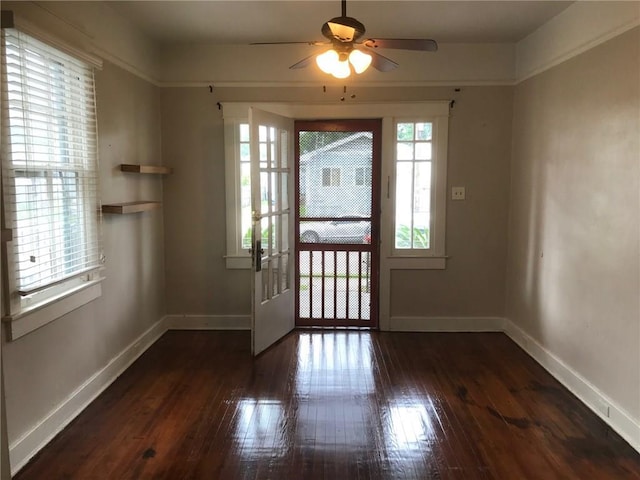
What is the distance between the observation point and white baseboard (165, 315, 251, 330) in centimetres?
462

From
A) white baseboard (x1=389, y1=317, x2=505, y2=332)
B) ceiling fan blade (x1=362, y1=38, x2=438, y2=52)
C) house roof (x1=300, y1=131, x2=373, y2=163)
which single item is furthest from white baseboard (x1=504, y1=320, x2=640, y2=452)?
ceiling fan blade (x1=362, y1=38, x2=438, y2=52)

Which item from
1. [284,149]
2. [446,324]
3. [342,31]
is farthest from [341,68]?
[446,324]

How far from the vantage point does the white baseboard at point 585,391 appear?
8.77 feet

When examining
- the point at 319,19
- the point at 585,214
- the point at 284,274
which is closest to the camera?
the point at 585,214

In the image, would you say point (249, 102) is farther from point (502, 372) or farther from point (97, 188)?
point (502, 372)

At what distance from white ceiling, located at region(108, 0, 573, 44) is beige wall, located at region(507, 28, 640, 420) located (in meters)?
0.49

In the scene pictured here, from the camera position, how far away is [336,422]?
2.88m

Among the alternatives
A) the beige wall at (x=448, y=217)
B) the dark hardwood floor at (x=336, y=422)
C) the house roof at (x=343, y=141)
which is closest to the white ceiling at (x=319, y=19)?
the beige wall at (x=448, y=217)

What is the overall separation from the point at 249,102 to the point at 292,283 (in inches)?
66.1

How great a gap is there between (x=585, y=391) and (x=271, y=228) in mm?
2559

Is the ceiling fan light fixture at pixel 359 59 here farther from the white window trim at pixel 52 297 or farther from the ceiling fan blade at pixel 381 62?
the white window trim at pixel 52 297

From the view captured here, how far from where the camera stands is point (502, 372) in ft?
11.9

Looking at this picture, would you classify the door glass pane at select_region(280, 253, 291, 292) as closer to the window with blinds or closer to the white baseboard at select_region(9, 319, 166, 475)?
the white baseboard at select_region(9, 319, 166, 475)

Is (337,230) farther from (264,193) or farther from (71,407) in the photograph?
(71,407)
